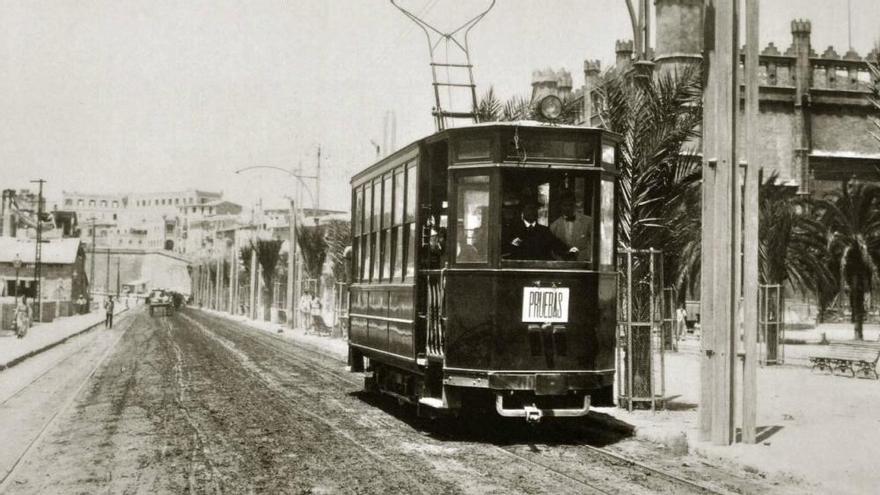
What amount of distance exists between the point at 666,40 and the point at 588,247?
4388 cm

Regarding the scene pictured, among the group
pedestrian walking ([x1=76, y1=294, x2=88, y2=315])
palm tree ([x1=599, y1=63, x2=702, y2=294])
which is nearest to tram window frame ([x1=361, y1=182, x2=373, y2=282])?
palm tree ([x1=599, y1=63, x2=702, y2=294])

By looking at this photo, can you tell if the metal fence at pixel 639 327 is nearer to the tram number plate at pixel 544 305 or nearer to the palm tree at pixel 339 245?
the tram number plate at pixel 544 305

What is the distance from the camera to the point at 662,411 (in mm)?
13875

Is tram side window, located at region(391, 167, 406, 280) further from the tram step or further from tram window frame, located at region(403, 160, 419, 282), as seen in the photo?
the tram step

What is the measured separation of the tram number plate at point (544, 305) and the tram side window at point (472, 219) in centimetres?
67

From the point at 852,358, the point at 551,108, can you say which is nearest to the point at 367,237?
the point at 551,108

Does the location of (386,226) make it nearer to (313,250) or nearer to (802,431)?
(802,431)

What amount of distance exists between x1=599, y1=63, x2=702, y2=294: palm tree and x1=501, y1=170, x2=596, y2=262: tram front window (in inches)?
117

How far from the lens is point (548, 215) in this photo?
11.0 m

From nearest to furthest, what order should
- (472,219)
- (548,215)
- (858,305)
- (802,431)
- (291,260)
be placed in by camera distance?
1. (472,219)
2. (548,215)
3. (802,431)
4. (858,305)
5. (291,260)

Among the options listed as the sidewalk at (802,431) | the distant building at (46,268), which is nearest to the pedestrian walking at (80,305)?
the distant building at (46,268)

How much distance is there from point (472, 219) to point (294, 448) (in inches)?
129

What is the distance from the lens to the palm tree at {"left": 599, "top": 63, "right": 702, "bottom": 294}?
1398cm

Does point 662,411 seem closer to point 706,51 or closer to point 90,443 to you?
point 706,51
